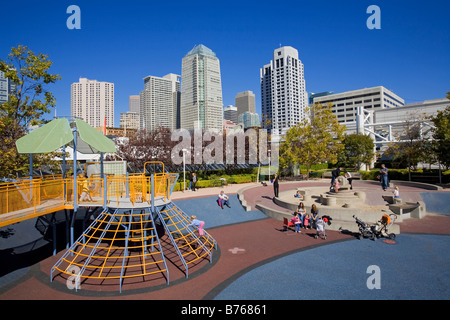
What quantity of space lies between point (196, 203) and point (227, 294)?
1231cm

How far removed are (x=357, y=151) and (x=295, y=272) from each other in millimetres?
40418

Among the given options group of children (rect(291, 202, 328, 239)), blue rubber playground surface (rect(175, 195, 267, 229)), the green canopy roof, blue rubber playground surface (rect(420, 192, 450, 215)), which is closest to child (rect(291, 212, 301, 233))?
group of children (rect(291, 202, 328, 239))

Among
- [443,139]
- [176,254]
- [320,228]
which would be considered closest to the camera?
[176,254]

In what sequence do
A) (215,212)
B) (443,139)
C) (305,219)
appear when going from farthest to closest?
(443,139)
(215,212)
(305,219)

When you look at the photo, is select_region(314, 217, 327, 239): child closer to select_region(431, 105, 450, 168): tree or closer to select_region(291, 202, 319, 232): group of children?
select_region(291, 202, 319, 232): group of children

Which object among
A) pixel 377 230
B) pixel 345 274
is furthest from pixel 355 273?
pixel 377 230

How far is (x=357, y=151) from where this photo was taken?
44906 millimetres

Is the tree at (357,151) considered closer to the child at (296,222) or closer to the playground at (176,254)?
the playground at (176,254)

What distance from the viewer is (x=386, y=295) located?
27.1 ft

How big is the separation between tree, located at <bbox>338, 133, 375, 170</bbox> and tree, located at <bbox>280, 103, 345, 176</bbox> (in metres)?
7.14

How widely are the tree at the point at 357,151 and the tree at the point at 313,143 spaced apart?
7.14 m

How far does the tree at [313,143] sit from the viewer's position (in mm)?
37438

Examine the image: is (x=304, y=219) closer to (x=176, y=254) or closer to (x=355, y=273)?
(x=355, y=273)

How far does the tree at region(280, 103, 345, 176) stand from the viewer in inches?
1474
